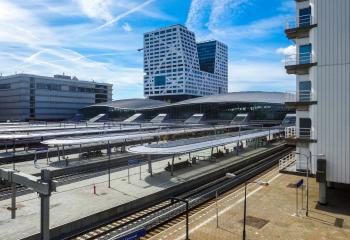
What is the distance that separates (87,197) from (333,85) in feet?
68.9

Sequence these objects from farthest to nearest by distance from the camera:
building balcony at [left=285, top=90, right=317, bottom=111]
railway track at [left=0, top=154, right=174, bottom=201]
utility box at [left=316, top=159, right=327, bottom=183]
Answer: railway track at [left=0, top=154, right=174, bottom=201] < building balcony at [left=285, top=90, right=317, bottom=111] < utility box at [left=316, top=159, right=327, bottom=183]

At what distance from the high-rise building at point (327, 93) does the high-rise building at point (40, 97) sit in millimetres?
133993

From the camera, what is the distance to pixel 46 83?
144 meters

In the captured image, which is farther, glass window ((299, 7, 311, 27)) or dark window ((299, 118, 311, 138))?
glass window ((299, 7, 311, 27))

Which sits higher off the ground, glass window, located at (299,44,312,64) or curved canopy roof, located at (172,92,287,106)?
curved canopy roof, located at (172,92,287,106)

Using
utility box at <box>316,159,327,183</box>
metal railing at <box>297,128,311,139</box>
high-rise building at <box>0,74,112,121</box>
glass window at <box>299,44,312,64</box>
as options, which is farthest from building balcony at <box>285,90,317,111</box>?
high-rise building at <box>0,74,112,121</box>

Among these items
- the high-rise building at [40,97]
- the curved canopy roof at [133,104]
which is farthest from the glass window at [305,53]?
the high-rise building at [40,97]

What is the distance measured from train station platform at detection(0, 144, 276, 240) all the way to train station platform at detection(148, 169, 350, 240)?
606 cm

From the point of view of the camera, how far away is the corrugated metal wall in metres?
22.7

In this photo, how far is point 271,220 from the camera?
69.5ft

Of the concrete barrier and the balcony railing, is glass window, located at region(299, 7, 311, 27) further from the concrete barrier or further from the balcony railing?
the concrete barrier

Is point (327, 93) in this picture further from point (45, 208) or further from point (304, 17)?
point (45, 208)

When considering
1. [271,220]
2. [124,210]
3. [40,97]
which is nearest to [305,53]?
[271,220]

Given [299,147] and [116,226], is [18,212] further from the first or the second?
[299,147]
